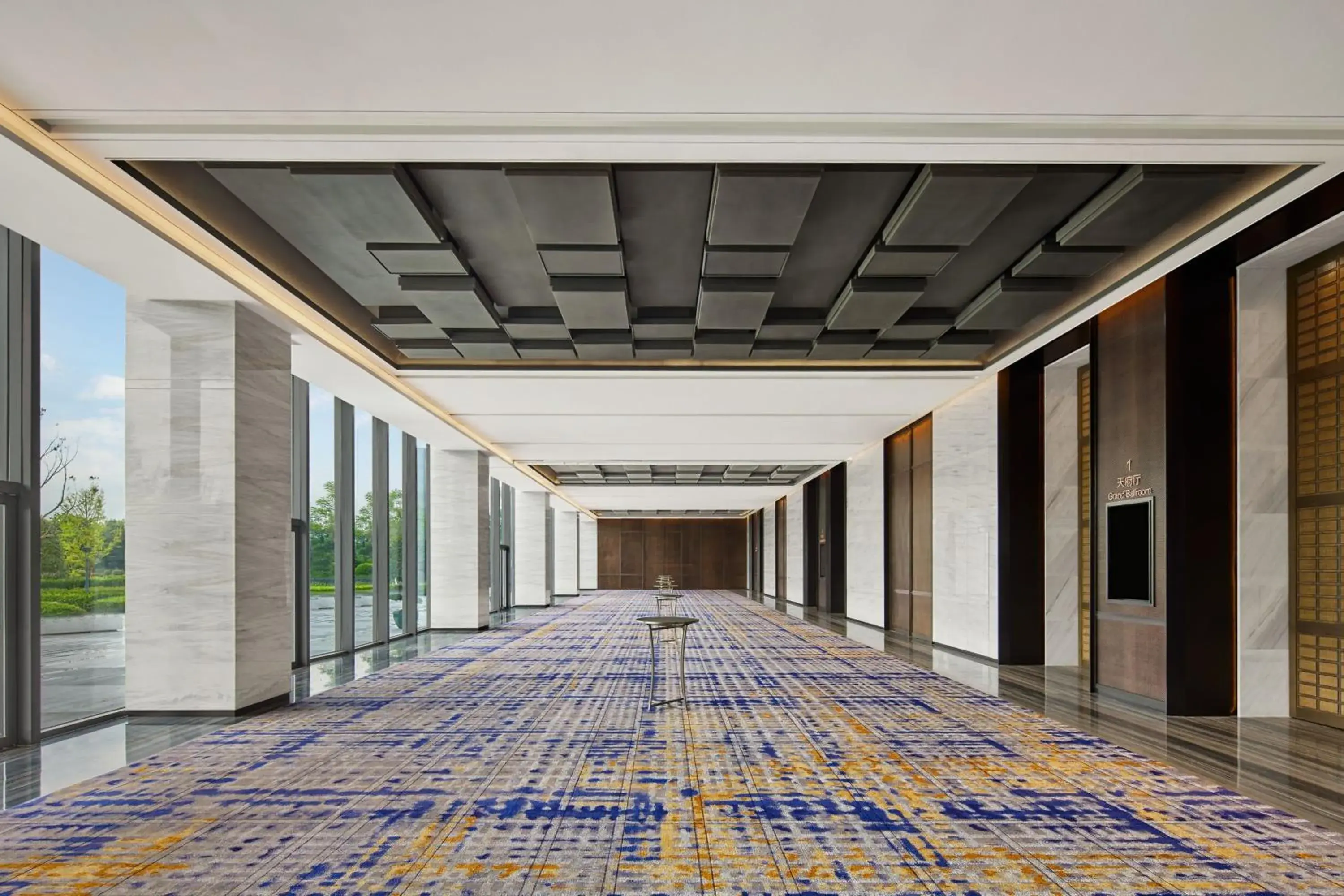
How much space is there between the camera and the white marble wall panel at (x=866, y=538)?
1683 centimetres

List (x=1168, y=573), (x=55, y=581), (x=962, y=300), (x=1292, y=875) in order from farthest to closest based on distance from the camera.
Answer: (x=962, y=300), (x=1168, y=573), (x=55, y=581), (x=1292, y=875)

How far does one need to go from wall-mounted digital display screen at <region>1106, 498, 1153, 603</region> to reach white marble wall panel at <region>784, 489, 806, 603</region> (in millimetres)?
16310

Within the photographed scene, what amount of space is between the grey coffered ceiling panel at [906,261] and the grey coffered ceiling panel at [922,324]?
1.25 m

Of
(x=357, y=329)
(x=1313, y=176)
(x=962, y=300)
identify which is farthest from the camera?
(x=357, y=329)

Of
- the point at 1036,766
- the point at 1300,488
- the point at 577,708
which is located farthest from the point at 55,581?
the point at 1300,488

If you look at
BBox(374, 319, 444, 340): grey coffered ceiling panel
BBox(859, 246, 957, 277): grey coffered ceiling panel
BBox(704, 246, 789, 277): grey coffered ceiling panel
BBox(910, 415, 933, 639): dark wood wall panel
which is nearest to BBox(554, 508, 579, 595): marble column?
BBox(910, 415, 933, 639): dark wood wall panel

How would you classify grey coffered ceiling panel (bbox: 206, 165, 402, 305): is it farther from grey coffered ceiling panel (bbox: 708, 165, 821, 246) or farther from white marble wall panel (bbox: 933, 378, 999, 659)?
white marble wall panel (bbox: 933, 378, 999, 659)

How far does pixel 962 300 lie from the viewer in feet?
26.7

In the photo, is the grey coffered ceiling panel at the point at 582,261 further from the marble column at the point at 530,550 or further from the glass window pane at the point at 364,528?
the marble column at the point at 530,550

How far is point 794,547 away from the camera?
26828mm

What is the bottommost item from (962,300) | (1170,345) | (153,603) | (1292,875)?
(1292,875)

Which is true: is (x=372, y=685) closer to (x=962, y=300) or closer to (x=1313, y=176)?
(x=962, y=300)

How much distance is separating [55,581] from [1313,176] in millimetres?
8596

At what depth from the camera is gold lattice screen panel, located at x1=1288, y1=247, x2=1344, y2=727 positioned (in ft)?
21.0
